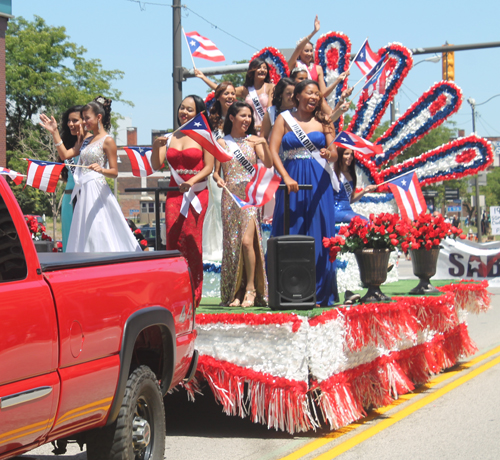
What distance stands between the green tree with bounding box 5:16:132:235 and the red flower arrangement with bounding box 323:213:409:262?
121 ft

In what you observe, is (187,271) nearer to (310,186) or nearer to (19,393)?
(19,393)

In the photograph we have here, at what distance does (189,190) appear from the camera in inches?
281

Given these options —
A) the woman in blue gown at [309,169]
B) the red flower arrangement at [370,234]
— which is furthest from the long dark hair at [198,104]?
the red flower arrangement at [370,234]

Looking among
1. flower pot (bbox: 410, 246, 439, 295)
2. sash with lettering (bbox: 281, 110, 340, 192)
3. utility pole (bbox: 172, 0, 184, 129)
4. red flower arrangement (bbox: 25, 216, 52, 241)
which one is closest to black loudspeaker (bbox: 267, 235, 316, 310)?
sash with lettering (bbox: 281, 110, 340, 192)

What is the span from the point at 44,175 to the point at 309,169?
8.63ft

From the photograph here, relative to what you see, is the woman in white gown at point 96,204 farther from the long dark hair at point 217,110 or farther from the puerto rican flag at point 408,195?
the puerto rican flag at point 408,195

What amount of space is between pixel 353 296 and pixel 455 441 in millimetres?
1858

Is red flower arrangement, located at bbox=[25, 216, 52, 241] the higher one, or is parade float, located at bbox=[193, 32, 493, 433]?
red flower arrangement, located at bbox=[25, 216, 52, 241]

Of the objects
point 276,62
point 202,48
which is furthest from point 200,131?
point 202,48

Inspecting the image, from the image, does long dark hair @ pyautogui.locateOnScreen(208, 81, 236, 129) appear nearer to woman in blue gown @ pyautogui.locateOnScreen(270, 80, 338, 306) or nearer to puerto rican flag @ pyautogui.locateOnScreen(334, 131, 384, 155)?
woman in blue gown @ pyautogui.locateOnScreen(270, 80, 338, 306)

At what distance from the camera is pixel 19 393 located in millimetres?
3098

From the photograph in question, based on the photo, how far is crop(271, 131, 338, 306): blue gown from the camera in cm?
729

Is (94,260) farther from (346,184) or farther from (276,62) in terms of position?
(276,62)

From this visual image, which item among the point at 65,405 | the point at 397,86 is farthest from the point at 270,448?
the point at 397,86
